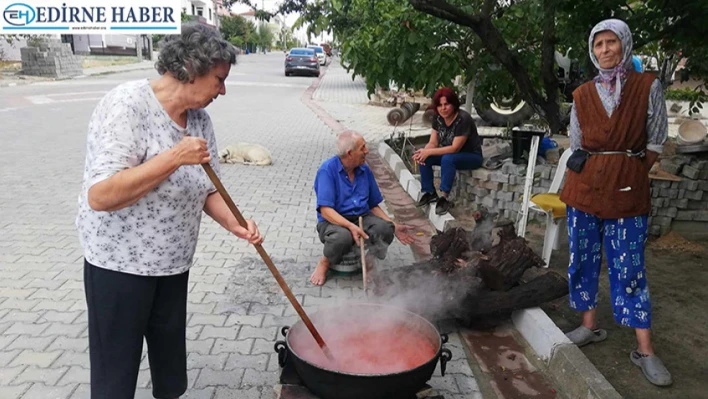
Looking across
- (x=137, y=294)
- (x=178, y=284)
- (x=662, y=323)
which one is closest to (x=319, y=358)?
(x=178, y=284)

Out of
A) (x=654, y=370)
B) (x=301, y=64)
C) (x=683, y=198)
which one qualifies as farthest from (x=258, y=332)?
(x=301, y=64)

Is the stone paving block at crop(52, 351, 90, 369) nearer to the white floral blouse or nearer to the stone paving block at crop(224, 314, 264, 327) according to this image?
the stone paving block at crop(224, 314, 264, 327)

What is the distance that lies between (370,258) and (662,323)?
6.94ft

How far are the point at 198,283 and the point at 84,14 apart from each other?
24.4 meters

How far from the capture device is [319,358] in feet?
8.57

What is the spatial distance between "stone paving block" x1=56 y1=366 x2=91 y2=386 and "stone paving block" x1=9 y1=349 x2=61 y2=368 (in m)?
0.17


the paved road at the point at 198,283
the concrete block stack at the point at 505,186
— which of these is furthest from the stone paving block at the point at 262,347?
the concrete block stack at the point at 505,186

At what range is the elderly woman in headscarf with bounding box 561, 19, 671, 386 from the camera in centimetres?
295

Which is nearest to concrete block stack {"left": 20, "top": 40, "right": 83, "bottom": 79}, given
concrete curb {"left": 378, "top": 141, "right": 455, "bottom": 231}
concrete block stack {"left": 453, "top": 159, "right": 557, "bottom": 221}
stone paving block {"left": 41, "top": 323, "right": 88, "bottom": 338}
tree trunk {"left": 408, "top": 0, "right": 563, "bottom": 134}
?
concrete curb {"left": 378, "top": 141, "right": 455, "bottom": 231}

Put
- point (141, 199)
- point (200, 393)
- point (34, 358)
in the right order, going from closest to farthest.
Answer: point (141, 199)
point (200, 393)
point (34, 358)

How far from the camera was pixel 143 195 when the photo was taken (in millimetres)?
1887

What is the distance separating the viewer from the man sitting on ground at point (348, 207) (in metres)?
4.07

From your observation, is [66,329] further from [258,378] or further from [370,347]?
[370,347]

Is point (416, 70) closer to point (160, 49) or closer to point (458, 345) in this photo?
point (458, 345)
